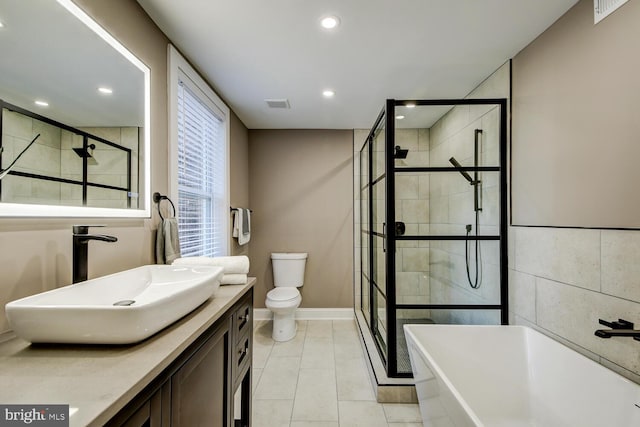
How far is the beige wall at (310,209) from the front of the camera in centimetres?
350

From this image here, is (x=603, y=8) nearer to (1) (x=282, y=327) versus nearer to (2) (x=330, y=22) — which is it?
(2) (x=330, y=22)

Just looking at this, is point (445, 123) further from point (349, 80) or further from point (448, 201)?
point (349, 80)

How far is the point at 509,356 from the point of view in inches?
64.4

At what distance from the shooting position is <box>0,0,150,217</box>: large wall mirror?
0.85 meters

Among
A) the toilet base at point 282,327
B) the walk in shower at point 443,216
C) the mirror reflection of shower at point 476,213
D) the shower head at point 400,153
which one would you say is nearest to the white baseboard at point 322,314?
the toilet base at point 282,327

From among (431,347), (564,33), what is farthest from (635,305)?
(564,33)

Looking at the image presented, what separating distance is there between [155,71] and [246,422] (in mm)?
2067

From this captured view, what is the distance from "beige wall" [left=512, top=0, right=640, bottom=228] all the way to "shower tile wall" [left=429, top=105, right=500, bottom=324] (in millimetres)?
204

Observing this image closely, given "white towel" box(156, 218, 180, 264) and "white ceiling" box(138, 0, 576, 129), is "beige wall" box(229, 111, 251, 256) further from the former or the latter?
"white towel" box(156, 218, 180, 264)

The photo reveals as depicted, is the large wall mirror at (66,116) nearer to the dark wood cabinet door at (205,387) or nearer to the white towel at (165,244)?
the white towel at (165,244)

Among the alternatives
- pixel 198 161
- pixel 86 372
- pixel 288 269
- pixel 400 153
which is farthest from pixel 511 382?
pixel 198 161

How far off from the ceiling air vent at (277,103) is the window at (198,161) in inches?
16.9

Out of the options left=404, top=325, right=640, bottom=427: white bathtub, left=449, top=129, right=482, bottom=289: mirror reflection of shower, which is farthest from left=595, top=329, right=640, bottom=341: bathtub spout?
left=449, top=129, right=482, bottom=289: mirror reflection of shower

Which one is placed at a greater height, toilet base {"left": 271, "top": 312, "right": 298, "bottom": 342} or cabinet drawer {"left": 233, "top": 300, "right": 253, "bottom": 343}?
cabinet drawer {"left": 233, "top": 300, "right": 253, "bottom": 343}
